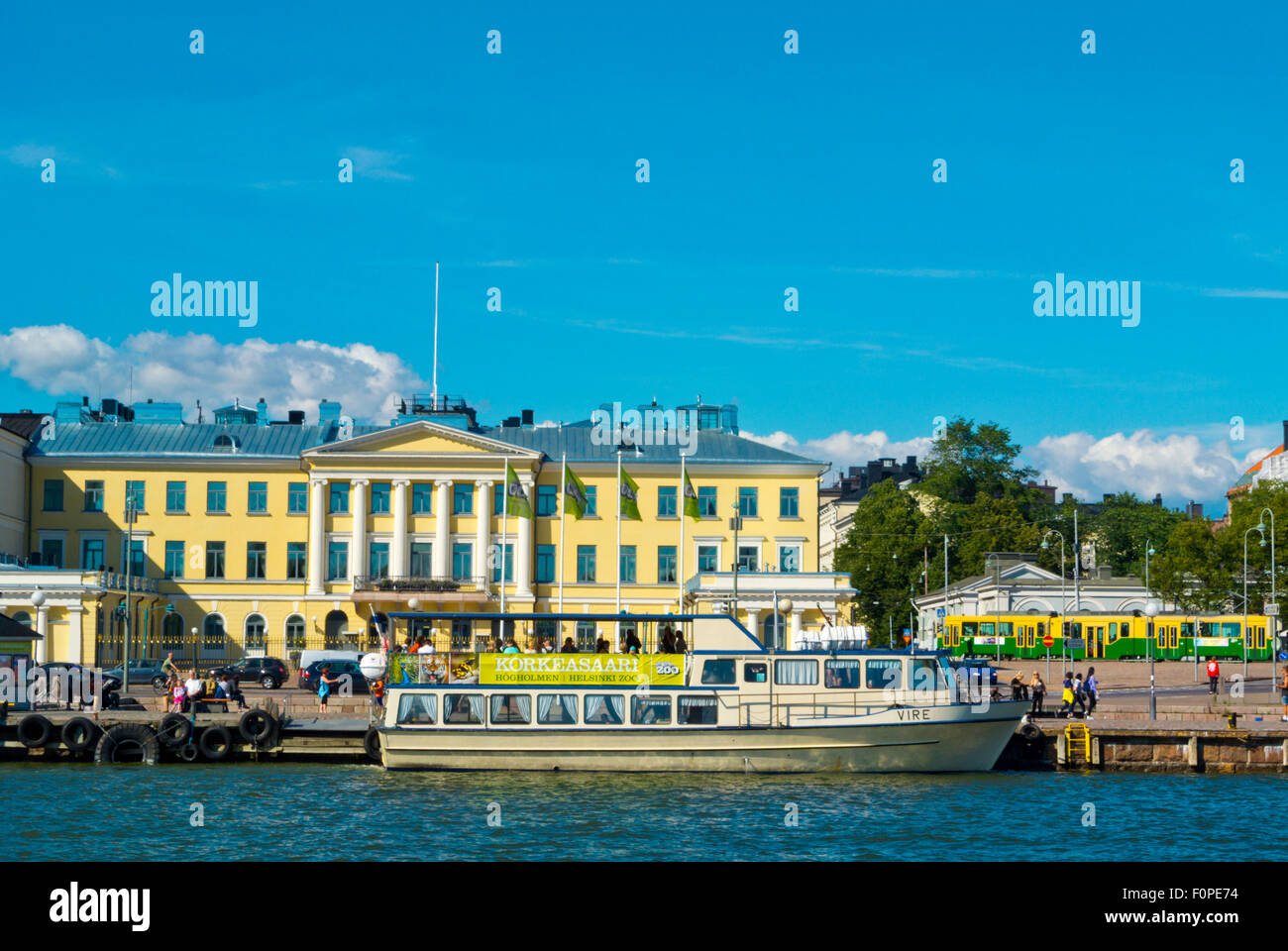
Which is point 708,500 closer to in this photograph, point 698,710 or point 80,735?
point 698,710

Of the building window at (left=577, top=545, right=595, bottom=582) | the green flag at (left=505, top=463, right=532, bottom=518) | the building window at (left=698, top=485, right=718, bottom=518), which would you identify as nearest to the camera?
the green flag at (left=505, top=463, right=532, bottom=518)

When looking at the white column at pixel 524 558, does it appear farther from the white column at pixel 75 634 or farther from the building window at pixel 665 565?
the white column at pixel 75 634

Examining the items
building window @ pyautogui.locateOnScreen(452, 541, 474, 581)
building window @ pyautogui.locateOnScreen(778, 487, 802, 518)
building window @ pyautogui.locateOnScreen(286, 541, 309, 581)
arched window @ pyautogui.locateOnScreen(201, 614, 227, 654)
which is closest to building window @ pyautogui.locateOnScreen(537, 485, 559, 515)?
building window @ pyautogui.locateOnScreen(452, 541, 474, 581)

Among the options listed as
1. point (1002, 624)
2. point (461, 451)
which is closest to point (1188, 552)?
point (1002, 624)

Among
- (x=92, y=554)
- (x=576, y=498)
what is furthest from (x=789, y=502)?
(x=92, y=554)

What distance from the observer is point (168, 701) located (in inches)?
1804

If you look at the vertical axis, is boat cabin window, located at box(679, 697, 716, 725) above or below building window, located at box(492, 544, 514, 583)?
below

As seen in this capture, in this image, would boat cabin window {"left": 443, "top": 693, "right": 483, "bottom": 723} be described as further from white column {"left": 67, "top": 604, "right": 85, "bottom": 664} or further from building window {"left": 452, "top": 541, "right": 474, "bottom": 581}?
building window {"left": 452, "top": 541, "right": 474, "bottom": 581}

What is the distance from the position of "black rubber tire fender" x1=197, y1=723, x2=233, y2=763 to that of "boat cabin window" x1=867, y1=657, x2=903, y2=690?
57.3 feet

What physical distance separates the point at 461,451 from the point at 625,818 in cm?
5564

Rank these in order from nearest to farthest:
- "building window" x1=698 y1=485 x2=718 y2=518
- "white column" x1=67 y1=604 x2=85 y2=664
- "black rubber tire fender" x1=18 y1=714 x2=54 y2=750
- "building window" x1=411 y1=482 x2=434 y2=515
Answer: "black rubber tire fender" x1=18 y1=714 x2=54 y2=750 < "white column" x1=67 y1=604 x2=85 y2=664 < "building window" x1=411 y1=482 x2=434 y2=515 < "building window" x1=698 y1=485 x2=718 y2=518

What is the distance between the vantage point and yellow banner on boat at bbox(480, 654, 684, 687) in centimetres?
3797

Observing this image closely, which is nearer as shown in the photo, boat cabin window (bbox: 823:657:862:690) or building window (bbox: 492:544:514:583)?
boat cabin window (bbox: 823:657:862:690)

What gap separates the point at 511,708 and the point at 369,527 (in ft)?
157
